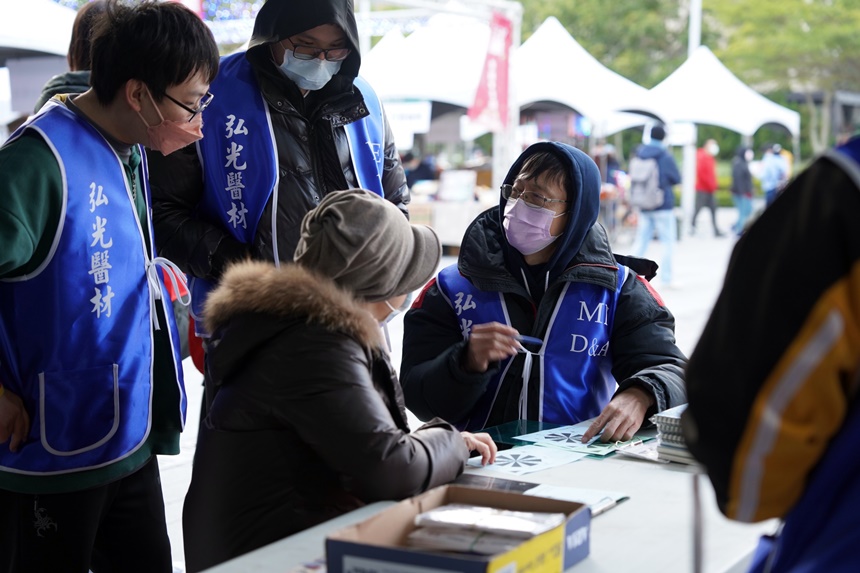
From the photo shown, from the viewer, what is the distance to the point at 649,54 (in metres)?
28.7

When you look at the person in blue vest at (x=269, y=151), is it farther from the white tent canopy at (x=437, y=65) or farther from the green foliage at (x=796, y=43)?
the green foliage at (x=796, y=43)

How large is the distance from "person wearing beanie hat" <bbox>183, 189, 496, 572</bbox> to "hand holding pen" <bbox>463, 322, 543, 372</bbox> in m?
0.43

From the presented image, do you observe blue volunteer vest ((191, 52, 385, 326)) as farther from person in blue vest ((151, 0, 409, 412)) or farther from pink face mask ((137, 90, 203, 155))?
pink face mask ((137, 90, 203, 155))

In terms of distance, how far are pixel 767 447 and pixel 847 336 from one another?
0.43ft

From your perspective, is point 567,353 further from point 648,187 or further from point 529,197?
point 648,187

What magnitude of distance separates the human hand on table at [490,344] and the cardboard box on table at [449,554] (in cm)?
74

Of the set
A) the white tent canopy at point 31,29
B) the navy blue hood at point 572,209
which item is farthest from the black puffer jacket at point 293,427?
the white tent canopy at point 31,29

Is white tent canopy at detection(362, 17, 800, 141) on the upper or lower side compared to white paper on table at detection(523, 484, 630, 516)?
upper

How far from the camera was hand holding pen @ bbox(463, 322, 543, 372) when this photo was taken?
88.2 inches

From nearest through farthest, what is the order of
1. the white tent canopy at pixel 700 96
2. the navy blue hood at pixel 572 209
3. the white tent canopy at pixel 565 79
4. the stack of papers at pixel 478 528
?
the stack of papers at pixel 478 528 → the navy blue hood at pixel 572 209 → the white tent canopy at pixel 565 79 → the white tent canopy at pixel 700 96

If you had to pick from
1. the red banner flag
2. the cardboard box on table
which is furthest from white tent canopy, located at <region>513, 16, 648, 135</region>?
the cardboard box on table

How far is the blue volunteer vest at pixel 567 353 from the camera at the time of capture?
2.52 meters

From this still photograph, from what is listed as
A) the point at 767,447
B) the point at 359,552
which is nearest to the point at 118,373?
the point at 359,552

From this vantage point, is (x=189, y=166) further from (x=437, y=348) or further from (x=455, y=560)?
(x=455, y=560)
